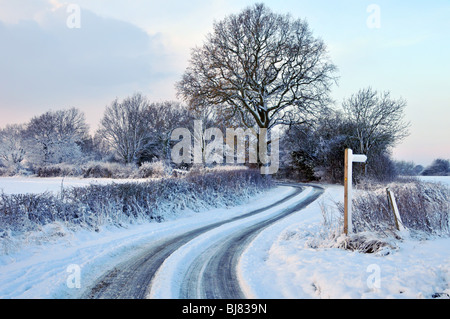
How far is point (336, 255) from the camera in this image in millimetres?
5039

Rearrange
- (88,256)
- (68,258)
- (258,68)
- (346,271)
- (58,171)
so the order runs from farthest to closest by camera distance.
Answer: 1. (58,171)
2. (258,68)
3. (88,256)
4. (68,258)
5. (346,271)

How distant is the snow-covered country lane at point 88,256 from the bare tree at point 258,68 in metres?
12.7

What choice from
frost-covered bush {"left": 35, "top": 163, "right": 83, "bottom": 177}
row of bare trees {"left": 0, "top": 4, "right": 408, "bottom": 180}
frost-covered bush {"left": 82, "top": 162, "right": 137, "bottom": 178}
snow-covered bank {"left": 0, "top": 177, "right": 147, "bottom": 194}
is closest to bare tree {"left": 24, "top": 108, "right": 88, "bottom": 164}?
frost-covered bush {"left": 35, "top": 163, "right": 83, "bottom": 177}

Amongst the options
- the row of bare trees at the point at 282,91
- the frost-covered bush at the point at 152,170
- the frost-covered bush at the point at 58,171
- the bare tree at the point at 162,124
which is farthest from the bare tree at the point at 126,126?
the row of bare trees at the point at 282,91

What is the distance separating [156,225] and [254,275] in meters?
4.78

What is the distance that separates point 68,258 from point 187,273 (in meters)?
2.62

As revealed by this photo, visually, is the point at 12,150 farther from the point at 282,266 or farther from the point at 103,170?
the point at 282,266

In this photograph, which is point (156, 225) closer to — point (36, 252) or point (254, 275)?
point (36, 252)

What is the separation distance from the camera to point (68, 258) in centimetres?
535

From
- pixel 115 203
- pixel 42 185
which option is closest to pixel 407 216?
pixel 115 203

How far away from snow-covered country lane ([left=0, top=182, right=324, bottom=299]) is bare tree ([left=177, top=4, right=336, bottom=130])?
41.5 ft

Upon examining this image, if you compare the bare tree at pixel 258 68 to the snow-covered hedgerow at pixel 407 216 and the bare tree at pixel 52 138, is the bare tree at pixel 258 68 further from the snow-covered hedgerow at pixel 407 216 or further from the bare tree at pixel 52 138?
the bare tree at pixel 52 138

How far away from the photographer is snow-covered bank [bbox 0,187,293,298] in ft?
13.1

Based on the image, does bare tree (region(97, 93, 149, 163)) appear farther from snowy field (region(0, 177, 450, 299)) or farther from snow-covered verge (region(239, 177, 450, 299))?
snow-covered verge (region(239, 177, 450, 299))
